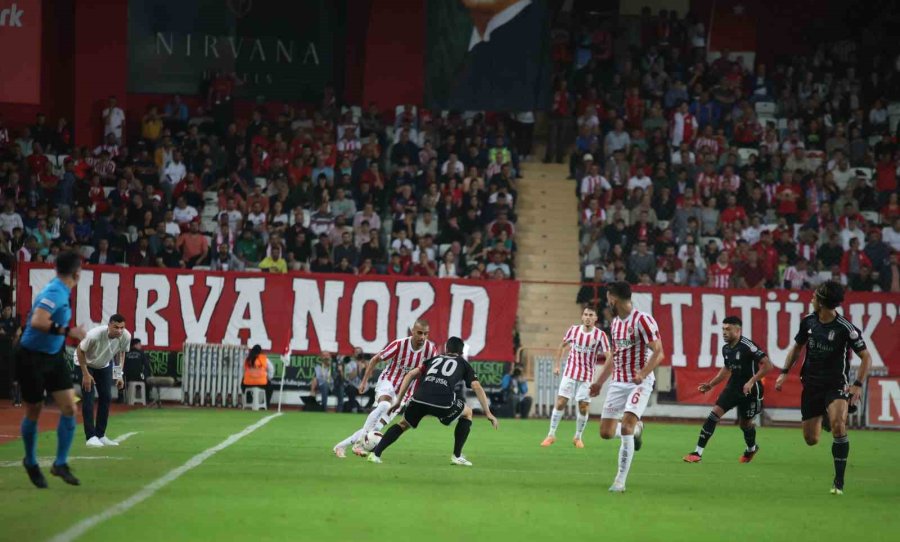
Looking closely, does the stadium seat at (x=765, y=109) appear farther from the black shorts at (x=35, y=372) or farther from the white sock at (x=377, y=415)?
the black shorts at (x=35, y=372)

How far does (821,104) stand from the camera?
37.6m

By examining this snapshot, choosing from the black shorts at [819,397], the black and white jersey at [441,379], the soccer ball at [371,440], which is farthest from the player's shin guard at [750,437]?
the soccer ball at [371,440]

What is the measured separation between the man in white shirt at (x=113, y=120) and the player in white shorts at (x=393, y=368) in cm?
1997

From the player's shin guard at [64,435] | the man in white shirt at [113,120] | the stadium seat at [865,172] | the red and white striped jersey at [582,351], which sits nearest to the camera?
the player's shin guard at [64,435]

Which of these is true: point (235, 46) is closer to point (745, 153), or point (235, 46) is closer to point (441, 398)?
point (745, 153)

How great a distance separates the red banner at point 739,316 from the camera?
99.2 feet

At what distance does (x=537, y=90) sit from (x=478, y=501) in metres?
24.0

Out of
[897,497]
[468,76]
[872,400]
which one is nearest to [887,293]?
[872,400]

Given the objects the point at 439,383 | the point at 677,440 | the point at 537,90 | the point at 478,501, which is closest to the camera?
the point at 478,501

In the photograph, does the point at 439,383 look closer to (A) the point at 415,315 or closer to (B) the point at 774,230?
(A) the point at 415,315

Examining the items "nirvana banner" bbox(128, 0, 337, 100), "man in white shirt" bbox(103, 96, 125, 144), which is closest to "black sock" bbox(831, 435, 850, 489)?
"man in white shirt" bbox(103, 96, 125, 144)

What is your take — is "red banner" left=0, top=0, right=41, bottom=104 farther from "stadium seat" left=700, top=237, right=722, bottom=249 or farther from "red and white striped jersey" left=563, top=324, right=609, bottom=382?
"stadium seat" left=700, top=237, right=722, bottom=249

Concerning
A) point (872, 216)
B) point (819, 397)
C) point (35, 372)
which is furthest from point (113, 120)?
point (819, 397)

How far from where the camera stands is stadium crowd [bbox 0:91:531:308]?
30922mm
